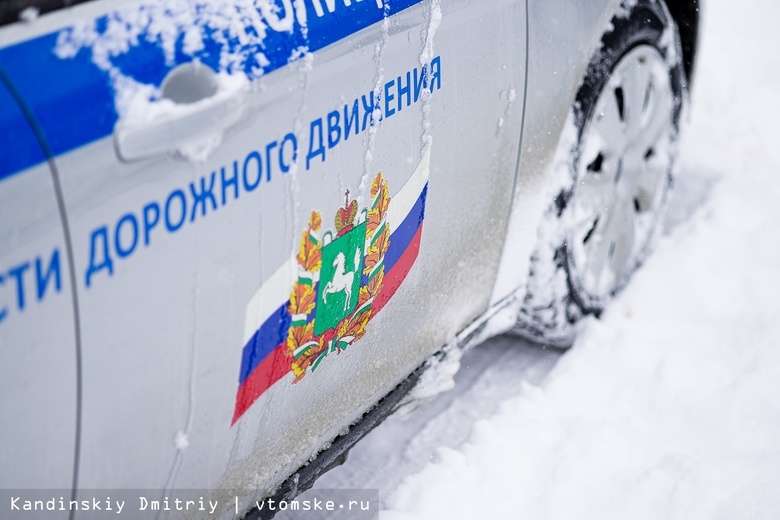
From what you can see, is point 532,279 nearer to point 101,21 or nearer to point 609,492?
point 609,492

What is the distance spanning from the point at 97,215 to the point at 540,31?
135 centimetres

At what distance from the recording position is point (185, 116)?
4.31 feet

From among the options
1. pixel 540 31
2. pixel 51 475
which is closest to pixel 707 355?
pixel 540 31

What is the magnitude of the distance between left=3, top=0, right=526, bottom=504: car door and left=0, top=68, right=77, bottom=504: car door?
0.10 ft

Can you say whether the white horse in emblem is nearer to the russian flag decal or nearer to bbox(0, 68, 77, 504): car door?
the russian flag decal

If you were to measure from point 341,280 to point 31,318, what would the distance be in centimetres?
66

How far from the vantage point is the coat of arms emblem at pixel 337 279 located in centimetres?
161

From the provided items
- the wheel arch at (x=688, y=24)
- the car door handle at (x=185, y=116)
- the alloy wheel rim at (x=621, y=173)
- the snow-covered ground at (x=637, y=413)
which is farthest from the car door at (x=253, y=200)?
the wheel arch at (x=688, y=24)

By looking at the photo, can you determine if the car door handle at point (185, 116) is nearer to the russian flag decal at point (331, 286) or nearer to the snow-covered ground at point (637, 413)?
the russian flag decal at point (331, 286)

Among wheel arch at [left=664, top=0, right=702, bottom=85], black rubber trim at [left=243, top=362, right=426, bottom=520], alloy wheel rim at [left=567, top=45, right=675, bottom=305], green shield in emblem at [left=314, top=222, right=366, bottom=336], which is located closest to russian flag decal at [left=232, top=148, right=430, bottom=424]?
green shield in emblem at [left=314, top=222, right=366, bottom=336]

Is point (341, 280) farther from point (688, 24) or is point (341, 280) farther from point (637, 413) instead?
point (688, 24)

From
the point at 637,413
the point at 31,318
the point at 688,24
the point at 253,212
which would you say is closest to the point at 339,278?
the point at 253,212

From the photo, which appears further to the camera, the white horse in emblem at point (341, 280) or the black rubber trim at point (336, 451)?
the black rubber trim at point (336, 451)

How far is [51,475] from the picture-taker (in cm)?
127
